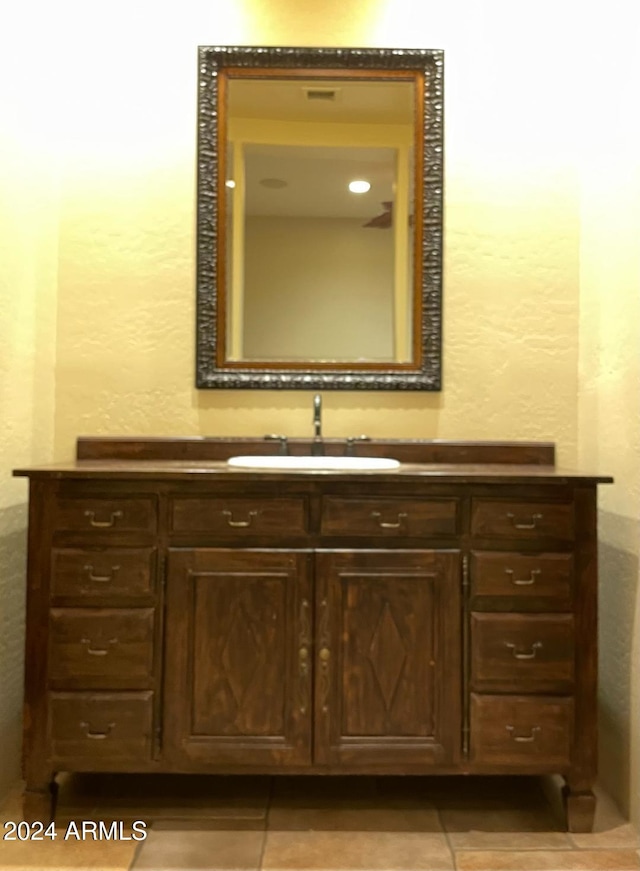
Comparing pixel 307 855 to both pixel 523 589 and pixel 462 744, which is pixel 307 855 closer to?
pixel 462 744

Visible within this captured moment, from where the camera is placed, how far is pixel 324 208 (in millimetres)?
2109

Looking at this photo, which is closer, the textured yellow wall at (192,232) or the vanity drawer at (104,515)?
the vanity drawer at (104,515)

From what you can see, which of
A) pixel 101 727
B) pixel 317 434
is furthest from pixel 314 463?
pixel 101 727

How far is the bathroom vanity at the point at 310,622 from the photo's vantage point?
1588 millimetres

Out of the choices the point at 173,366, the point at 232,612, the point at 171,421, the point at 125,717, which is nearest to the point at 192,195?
the point at 173,366

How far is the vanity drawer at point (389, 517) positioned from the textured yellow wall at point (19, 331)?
96cm

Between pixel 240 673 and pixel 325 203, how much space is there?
4.68 feet

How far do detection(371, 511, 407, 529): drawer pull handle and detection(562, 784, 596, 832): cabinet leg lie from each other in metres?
0.77

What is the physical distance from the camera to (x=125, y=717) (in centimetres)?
159

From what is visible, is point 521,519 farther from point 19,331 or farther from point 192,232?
point 19,331

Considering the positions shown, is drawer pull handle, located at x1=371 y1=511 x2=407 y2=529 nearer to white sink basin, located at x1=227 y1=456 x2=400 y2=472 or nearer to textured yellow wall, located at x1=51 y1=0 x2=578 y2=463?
white sink basin, located at x1=227 y1=456 x2=400 y2=472

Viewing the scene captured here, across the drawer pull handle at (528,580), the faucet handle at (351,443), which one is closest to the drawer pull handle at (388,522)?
the drawer pull handle at (528,580)

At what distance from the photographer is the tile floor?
5.07 feet

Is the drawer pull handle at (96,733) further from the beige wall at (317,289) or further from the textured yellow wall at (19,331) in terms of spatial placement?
the beige wall at (317,289)
